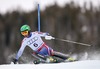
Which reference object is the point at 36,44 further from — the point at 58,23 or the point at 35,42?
the point at 58,23

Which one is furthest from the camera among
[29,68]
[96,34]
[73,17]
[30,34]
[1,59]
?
[73,17]

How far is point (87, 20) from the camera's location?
109 feet

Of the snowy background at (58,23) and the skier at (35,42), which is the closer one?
the skier at (35,42)

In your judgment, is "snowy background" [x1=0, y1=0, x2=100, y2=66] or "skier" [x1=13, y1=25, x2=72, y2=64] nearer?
"skier" [x1=13, y1=25, x2=72, y2=64]

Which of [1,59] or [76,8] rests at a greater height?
[76,8]

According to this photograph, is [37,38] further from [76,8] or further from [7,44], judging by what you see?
[76,8]

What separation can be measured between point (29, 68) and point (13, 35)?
2031 cm

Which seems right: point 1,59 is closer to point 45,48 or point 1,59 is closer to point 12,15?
point 12,15

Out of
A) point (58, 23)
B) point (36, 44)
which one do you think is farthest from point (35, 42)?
point (58, 23)

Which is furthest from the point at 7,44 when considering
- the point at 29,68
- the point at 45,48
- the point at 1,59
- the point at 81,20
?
the point at 29,68

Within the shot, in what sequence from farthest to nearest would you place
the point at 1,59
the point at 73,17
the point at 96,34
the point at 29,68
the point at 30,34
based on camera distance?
the point at 73,17, the point at 96,34, the point at 1,59, the point at 30,34, the point at 29,68

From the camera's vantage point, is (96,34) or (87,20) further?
(87,20)

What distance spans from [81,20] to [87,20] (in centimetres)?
40

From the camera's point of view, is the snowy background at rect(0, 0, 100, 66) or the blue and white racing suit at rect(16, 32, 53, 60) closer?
the blue and white racing suit at rect(16, 32, 53, 60)
